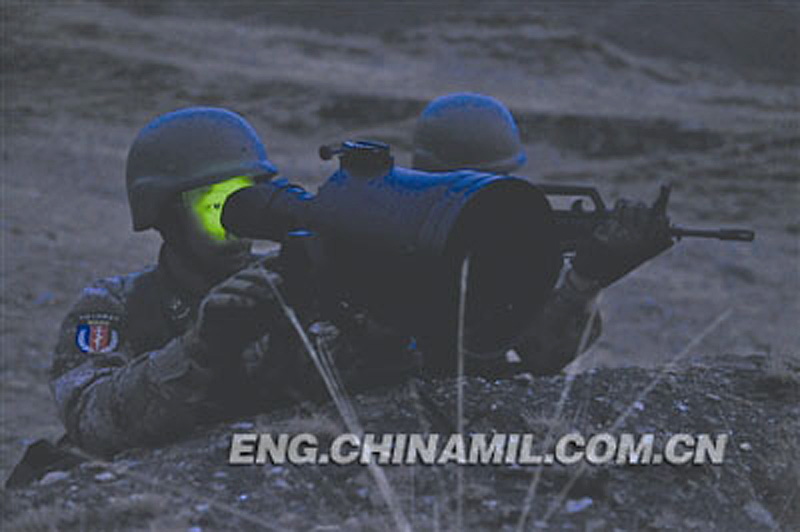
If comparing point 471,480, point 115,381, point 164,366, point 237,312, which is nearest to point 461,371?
point 471,480

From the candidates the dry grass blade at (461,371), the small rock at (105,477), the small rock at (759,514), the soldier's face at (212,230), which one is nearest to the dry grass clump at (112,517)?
the small rock at (105,477)

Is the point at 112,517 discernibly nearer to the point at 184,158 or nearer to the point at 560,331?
the point at 184,158

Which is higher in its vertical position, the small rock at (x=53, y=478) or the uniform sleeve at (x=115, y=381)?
the uniform sleeve at (x=115, y=381)

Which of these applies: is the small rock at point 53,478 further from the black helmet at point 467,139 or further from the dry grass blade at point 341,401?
the black helmet at point 467,139

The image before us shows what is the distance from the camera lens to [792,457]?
3.29m

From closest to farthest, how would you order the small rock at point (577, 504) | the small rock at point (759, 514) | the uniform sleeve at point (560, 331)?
the small rock at point (577, 504)
the small rock at point (759, 514)
the uniform sleeve at point (560, 331)

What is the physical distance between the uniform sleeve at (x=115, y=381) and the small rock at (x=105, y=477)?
12.7 inches

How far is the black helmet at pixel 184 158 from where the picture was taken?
374 cm

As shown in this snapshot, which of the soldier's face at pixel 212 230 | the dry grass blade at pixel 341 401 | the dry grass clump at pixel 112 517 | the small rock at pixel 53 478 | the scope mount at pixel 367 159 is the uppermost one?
the scope mount at pixel 367 159

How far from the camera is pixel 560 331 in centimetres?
423

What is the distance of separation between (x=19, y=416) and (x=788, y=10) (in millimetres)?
35207

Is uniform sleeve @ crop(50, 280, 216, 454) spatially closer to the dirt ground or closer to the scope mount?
the scope mount

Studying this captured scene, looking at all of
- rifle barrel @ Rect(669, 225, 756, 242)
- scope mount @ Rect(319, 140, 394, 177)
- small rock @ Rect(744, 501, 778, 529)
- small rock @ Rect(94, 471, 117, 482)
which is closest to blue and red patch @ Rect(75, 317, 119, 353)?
small rock @ Rect(94, 471, 117, 482)

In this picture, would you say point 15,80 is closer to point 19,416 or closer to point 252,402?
point 19,416
